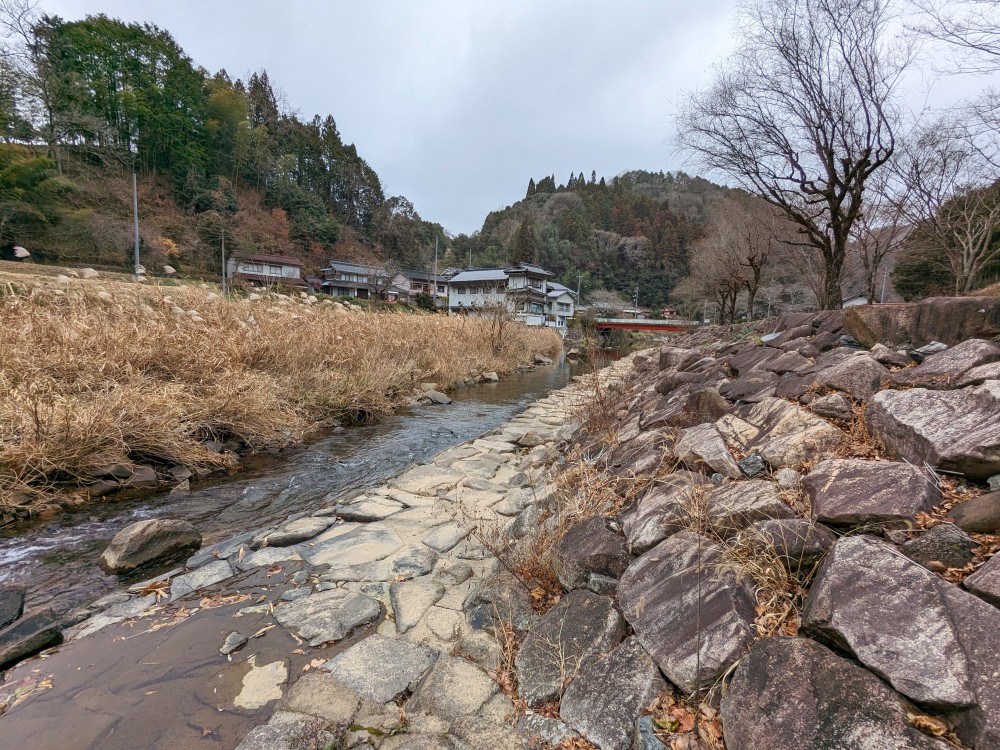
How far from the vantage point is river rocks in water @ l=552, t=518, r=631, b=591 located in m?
2.39

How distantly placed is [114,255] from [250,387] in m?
31.2

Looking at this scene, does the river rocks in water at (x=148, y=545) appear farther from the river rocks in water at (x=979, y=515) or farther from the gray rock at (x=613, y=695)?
the river rocks in water at (x=979, y=515)

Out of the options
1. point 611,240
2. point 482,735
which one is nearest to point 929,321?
point 482,735

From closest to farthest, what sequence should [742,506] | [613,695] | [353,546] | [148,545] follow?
[613,695], [742,506], [148,545], [353,546]

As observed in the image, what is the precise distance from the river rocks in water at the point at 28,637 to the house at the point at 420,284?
154ft

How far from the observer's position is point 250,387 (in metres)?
6.52

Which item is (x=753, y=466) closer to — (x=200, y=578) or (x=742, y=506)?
(x=742, y=506)

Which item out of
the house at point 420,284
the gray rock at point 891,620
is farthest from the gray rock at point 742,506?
the house at point 420,284

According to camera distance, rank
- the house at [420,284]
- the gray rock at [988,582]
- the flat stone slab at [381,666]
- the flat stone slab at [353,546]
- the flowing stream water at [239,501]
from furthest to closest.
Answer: the house at [420,284], the flat stone slab at [353,546], the flowing stream water at [239,501], the flat stone slab at [381,666], the gray rock at [988,582]

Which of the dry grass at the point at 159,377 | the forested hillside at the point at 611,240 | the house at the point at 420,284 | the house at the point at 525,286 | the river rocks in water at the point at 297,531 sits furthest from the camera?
the forested hillside at the point at 611,240

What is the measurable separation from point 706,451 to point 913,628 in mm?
1479

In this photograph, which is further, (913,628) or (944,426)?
(944,426)

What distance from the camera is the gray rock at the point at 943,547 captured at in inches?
62.5

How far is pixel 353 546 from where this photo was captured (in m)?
3.57
